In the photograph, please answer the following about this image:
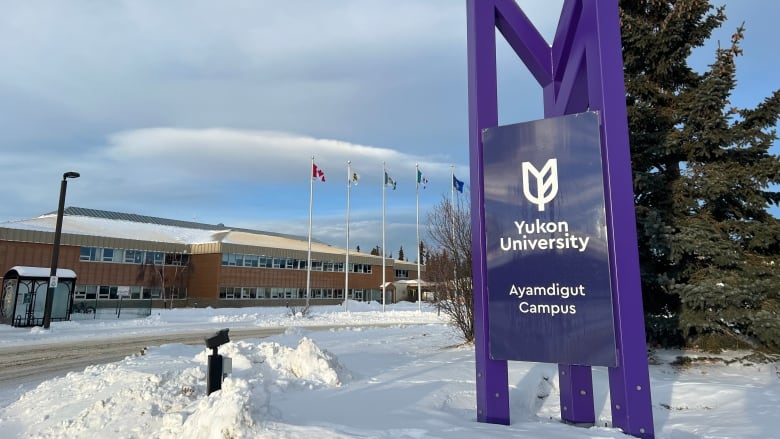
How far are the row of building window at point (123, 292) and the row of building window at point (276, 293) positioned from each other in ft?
13.8

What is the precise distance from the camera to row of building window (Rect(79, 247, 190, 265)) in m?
42.8

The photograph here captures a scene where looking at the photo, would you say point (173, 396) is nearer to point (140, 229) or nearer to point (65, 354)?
point (65, 354)

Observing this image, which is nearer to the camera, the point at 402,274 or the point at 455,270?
the point at 455,270

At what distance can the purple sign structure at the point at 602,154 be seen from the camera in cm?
482

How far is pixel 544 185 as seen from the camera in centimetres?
533

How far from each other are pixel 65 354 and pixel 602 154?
16651 millimetres

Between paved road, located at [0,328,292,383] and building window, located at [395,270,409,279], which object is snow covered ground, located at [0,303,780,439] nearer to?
paved road, located at [0,328,292,383]

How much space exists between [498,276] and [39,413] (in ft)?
23.4

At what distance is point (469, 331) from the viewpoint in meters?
13.8

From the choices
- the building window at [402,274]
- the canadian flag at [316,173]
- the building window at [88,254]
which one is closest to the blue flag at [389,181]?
the canadian flag at [316,173]

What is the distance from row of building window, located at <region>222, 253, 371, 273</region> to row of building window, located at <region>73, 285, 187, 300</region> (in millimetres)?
5189

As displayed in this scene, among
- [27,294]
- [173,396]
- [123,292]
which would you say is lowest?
[173,396]

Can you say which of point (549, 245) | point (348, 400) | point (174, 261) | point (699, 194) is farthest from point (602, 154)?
point (174, 261)

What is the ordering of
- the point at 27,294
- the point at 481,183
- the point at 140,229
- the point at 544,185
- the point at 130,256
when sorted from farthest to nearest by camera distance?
the point at 140,229, the point at 130,256, the point at 27,294, the point at 481,183, the point at 544,185
